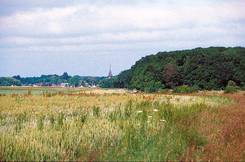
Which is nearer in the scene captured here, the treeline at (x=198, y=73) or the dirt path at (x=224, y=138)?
the dirt path at (x=224, y=138)

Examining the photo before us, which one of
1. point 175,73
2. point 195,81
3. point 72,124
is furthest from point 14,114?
point 175,73

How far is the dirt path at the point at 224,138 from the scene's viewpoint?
1053 centimetres

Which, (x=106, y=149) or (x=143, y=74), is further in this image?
(x=143, y=74)

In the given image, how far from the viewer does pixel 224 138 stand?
1286 centimetres

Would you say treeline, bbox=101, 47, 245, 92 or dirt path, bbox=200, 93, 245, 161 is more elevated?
treeline, bbox=101, 47, 245, 92

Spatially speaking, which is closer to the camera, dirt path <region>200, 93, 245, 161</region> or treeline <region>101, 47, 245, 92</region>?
dirt path <region>200, 93, 245, 161</region>

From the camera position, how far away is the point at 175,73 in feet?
371

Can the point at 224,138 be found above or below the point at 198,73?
below

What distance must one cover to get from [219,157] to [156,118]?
456cm

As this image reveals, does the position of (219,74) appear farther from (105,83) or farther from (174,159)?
(174,159)

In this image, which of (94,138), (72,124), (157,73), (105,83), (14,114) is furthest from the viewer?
(105,83)

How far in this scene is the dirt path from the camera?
1053 cm

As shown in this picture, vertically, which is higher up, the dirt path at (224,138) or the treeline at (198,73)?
the treeline at (198,73)

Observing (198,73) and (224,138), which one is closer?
(224,138)
